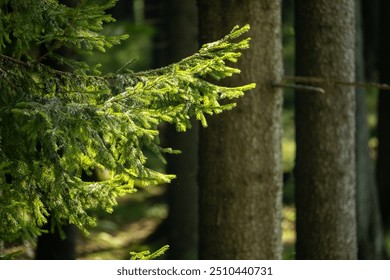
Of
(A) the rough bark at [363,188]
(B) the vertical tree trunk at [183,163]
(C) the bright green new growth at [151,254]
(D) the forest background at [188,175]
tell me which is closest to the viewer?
(C) the bright green new growth at [151,254]

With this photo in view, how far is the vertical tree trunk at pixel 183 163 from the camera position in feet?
33.5

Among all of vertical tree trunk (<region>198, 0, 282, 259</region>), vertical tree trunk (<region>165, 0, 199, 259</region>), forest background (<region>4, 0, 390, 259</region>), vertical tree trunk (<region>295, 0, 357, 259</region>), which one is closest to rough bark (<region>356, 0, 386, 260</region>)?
forest background (<region>4, 0, 390, 259</region>)

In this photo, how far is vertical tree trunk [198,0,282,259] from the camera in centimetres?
568

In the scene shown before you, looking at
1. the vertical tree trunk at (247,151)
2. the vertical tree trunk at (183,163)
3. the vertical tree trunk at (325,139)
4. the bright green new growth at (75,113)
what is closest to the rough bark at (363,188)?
the vertical tree trunk at (325,139)

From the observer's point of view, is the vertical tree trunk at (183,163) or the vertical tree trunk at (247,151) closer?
the vertical tree trunk at (247,151)

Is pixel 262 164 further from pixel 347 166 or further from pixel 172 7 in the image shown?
pixel 172 7

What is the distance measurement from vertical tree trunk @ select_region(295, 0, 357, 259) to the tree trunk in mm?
4378

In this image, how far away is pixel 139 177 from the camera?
3703 millimetres

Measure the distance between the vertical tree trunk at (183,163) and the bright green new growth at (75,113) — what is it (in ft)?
18.9

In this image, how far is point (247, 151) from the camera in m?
5.76

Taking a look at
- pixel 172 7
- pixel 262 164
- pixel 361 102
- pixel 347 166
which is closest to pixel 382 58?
pixel 361 102

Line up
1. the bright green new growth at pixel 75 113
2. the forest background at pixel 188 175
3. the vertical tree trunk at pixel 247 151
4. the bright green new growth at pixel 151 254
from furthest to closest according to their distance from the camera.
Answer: the forest background at pixel 188 175 < the vertical tree trunk at pixel 247 151 < the bright green new growth at pixel 151 254 < the bright green new growth at pixel 75 113

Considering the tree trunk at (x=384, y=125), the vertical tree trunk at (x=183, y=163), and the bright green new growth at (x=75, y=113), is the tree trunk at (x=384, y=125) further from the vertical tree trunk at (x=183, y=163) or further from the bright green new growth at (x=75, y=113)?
the bright green new growth at (x=75, y=113)

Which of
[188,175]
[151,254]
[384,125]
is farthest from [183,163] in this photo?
[151,254]
